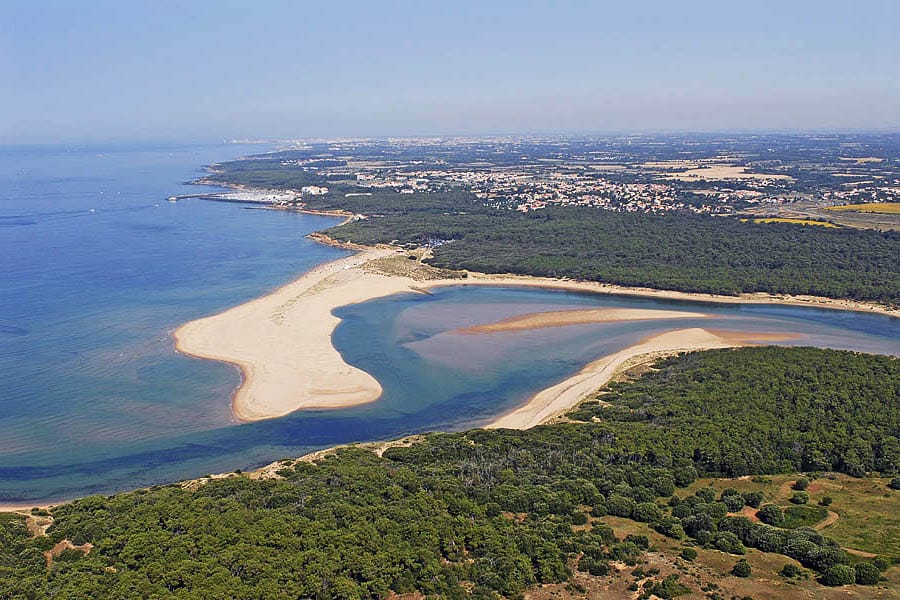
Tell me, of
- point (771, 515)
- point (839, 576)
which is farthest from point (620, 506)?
point (839, 576)

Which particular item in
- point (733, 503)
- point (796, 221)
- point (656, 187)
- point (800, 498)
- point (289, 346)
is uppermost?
point (656, 187)

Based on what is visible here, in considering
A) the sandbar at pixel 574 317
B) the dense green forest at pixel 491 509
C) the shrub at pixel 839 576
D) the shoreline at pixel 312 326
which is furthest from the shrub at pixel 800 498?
the sandbar at pixel 574 317

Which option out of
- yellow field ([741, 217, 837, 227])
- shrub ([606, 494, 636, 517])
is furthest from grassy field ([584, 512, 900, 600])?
yellow field ([741, 217, 837, 227])

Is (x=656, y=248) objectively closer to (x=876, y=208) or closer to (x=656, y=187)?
(x=876, y=208)

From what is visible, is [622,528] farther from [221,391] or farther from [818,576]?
[221,391]

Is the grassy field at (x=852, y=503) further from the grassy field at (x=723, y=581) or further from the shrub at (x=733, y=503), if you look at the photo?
the grassy field at (x=723, y=581)

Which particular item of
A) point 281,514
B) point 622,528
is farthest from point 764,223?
point 281,514

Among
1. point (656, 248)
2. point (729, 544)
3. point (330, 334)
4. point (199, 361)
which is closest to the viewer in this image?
point (729, 544)
